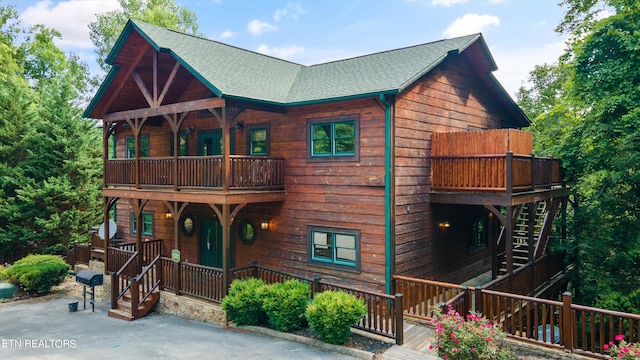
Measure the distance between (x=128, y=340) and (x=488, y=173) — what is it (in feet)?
33.5

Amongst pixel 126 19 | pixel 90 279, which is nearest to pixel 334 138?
pixel 90 279

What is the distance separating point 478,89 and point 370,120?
6.56 metres

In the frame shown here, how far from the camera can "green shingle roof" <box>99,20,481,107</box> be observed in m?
11.4

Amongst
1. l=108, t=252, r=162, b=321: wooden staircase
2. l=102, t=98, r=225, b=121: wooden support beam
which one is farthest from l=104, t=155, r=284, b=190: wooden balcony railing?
l=108, t=252, r=162, b=321: wooden staircase

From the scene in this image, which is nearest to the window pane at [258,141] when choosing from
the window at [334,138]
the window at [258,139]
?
the window at [258,139]

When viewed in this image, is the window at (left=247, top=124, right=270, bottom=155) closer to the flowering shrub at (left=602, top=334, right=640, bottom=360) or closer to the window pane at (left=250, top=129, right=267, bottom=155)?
the window pane at (left=250, top=129, right=267, bottom=155)

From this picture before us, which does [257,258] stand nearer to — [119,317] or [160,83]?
[119,317]

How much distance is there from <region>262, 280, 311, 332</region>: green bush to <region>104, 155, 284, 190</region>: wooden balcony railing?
3.25 meters

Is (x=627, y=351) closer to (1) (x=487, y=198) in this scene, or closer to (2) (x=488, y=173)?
(1) (x=487, y=198)

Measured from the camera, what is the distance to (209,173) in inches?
469

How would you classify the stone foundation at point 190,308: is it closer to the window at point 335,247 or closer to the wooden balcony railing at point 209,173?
the window at point 335,247

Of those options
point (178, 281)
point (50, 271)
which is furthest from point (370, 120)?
point (50, 271)

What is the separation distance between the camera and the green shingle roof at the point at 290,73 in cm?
1144

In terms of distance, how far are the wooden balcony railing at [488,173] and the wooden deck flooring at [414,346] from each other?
12.9ft
